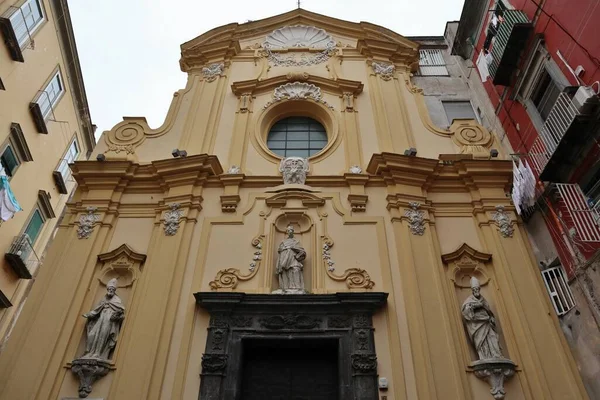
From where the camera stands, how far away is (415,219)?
9938mm

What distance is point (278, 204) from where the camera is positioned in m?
10.3

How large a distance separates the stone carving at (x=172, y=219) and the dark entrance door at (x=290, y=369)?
2.93m

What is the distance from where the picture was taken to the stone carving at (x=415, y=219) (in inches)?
386

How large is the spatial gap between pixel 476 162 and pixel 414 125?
2158 millimetres

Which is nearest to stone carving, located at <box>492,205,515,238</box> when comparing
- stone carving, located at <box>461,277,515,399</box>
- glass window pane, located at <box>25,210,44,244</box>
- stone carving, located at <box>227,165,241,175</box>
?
stone carving, located at <box>461,277,515,399</box>

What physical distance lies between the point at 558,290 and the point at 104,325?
8.36 meters

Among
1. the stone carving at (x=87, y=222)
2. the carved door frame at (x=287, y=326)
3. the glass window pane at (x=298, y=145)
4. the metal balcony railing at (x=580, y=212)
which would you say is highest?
the glass window pane at (x=298, y=145)

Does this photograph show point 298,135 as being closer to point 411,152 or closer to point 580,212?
point 411,152

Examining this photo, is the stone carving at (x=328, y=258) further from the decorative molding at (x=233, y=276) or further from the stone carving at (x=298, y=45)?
the stone carving at (x=298, y=45)

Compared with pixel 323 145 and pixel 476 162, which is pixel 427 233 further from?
pixel 323 145

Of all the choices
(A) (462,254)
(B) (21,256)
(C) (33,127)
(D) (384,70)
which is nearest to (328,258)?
(A) (462,254)

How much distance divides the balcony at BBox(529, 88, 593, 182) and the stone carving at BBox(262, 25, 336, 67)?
6960 millimetres

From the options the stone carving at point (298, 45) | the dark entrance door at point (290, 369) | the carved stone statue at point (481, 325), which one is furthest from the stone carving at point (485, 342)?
the stone carving at point (298, 45)

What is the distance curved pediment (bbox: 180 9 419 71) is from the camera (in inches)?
553
